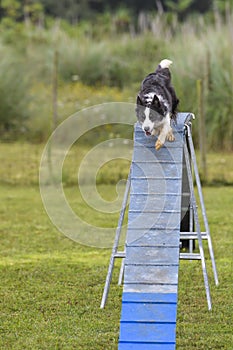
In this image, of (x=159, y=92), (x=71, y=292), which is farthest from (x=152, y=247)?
(x=71, y=292)

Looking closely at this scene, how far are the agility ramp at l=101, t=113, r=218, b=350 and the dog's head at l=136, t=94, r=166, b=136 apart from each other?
0.73 feet

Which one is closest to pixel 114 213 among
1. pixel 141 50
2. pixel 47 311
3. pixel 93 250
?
pixel 93 250

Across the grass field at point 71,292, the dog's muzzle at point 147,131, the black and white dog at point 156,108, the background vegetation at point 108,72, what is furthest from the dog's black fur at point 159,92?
the background vegetation at point 108,72

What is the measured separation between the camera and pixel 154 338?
4789 mm

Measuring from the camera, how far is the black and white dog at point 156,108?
5.66 metres

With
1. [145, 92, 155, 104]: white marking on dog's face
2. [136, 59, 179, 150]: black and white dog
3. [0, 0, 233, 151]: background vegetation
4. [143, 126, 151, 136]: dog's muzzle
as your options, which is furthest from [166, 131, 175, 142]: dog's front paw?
[0, 0, 233, 151]: background vegetation

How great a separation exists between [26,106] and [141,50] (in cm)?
599

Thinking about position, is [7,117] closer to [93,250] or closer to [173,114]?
[93,250]

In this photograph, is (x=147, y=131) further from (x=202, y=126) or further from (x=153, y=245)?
(x=202, y=126)

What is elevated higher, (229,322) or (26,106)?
(26,106)

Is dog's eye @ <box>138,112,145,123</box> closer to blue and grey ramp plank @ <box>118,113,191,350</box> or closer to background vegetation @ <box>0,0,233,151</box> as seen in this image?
blue and grey ramp plank @ <box>118,113,191,350</box>

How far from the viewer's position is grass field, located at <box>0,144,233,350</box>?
5.42m

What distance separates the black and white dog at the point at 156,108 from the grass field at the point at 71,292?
1315 millimetres

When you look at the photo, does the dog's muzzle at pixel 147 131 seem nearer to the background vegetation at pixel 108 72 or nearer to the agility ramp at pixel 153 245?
the agility ramp at pixel 153 245
